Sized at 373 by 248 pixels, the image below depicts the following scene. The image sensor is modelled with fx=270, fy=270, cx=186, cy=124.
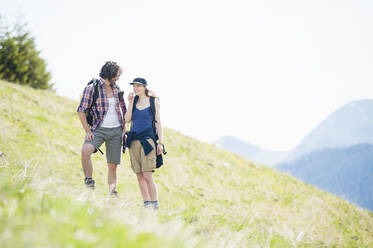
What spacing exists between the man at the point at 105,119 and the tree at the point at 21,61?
21.0 m

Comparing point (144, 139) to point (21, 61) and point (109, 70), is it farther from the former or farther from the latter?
point (21, 61)

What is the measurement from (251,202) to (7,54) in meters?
23.3

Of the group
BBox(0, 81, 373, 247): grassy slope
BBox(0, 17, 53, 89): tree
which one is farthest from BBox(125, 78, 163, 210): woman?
BBox(0, 17, 53, 89): tree

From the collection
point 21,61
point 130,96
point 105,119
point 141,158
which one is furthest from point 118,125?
point 21,61

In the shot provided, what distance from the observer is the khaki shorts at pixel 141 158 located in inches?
200

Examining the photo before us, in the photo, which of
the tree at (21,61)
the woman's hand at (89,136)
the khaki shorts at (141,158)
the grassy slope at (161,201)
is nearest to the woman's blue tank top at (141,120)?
the khaki shorts at (141,158)

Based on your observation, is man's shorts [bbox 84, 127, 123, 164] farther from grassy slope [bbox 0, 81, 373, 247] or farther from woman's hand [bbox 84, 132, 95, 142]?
grassy slope [bbox 0, 81, 373, 247]

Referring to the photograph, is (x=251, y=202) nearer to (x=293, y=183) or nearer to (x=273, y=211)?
(x=273, y=211)

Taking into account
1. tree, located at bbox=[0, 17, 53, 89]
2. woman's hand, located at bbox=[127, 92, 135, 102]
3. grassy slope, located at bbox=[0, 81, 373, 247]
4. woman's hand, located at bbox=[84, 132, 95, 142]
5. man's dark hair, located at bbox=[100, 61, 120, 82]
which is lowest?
grassy slope, located at bbox=[0, 81, 373, 247]

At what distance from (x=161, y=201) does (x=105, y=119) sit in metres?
4.55

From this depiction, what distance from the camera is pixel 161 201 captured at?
8.84m

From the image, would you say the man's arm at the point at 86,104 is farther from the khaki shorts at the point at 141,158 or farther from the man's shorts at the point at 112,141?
the khaki shorts at the point at 141,158

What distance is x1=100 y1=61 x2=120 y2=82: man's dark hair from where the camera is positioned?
5.09 meters

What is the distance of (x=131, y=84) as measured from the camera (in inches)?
209
